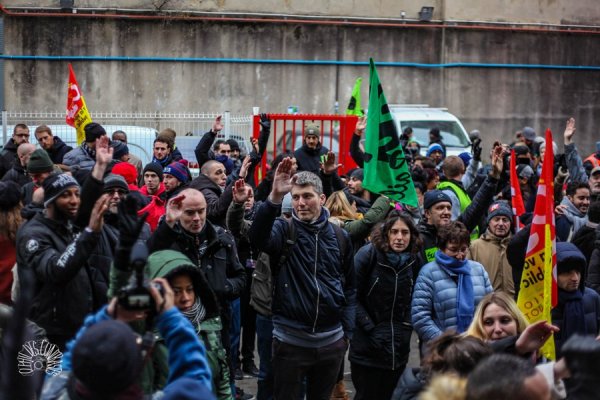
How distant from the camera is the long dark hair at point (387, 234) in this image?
25.6 feet

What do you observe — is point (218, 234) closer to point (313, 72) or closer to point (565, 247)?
point (565, 247)

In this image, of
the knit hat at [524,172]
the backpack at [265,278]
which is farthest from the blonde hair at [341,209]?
the knit hat at [524,172]

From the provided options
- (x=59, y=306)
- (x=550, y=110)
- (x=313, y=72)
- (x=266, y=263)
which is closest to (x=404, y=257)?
(x=266, y=263)

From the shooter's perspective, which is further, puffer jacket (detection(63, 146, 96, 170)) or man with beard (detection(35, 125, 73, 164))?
man with beard (detection(35, 125, 73, 164))

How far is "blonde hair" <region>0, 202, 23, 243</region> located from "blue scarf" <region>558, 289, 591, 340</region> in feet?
11.8

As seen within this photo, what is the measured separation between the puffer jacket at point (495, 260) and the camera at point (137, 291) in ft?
17.7

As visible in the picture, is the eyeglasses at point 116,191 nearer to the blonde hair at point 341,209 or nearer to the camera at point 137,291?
the blonde hair at point 341,209

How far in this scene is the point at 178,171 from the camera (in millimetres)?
9180

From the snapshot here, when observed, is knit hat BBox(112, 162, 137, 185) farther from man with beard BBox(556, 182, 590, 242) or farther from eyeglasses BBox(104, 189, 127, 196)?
man with beard BBox(556, 182, 590, 242)

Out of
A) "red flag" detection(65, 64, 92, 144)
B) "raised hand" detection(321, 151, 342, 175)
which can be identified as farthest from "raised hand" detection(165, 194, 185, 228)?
"red flag" detection(65, 64, 92, 144)

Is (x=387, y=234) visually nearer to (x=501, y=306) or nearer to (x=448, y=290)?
(x=448, y=290)

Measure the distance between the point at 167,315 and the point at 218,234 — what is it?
9.76 ft

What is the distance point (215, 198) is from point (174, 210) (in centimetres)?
263

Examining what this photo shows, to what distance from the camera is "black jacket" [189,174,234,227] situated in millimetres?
8430
